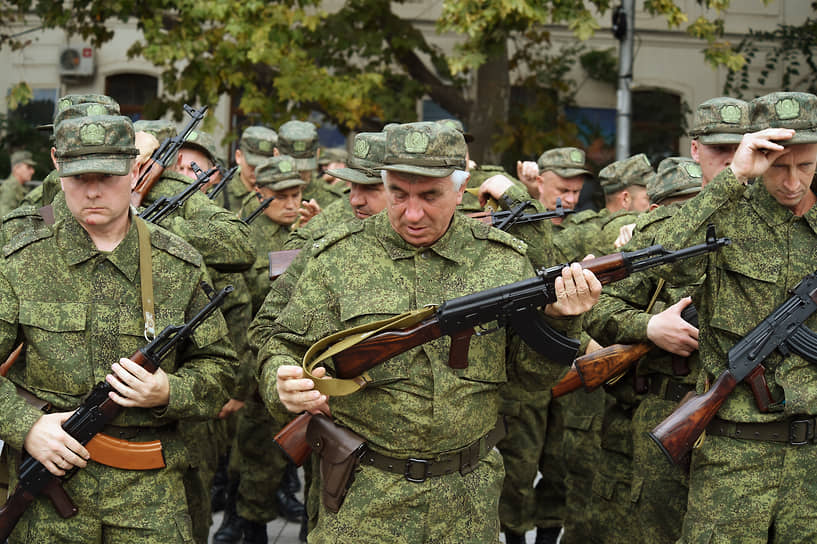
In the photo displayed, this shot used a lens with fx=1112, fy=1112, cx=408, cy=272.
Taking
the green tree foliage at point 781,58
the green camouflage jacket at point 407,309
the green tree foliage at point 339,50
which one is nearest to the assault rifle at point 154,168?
the green camouflage jacket at point 407,309

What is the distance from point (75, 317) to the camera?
4371 millimetres

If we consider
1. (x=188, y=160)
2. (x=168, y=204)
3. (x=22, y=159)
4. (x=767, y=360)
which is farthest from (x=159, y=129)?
(x=22, y=159)

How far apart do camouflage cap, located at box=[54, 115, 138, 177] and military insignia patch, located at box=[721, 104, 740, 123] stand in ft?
8.57

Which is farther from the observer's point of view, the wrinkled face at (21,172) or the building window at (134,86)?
the building window at (134,86)

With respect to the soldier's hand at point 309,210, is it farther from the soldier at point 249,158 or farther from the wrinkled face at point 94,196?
the wrinkled face at point 94,196

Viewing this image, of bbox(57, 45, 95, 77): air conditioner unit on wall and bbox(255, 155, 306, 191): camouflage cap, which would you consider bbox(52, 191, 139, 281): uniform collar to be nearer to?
bbox(255, 155, 306, 191): camouflage cap

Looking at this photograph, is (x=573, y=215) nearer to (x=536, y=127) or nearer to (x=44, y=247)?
(x=44, y=247)

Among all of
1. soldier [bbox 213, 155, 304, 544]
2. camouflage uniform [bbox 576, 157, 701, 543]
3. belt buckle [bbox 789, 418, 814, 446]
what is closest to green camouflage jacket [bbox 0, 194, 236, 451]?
camouflage uniform [bbox 576, 157, 701, 543]

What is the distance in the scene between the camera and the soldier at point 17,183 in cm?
1572

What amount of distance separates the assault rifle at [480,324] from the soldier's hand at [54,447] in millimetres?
1071

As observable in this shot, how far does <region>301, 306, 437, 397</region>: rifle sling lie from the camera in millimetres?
3979

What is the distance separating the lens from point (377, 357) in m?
4.01

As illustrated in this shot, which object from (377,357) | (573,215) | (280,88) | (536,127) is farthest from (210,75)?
(377,357)

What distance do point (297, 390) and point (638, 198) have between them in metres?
4.98
